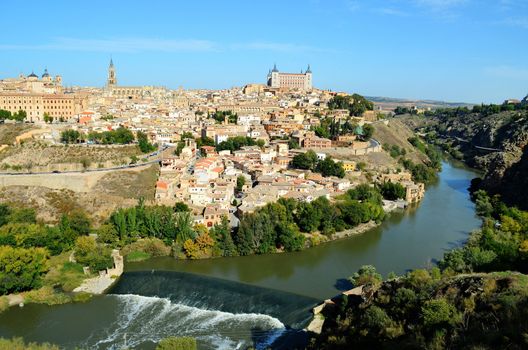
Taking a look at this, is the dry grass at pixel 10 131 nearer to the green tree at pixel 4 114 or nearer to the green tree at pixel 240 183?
the green tree at pixel 4 114

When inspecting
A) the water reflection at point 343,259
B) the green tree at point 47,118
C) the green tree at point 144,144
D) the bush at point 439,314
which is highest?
the green tree at point 47,118

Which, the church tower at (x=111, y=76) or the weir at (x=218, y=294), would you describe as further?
the church tower at (x=111, y=76)

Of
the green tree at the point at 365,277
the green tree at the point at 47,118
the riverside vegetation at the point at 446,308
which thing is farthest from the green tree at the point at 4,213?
the green tree at the point at 365,277

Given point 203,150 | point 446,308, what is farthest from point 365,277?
point 203,150

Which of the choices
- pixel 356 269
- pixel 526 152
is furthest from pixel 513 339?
pixel 526 152

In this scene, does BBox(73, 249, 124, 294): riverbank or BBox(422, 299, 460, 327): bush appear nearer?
BBox(422, 299, 460, 327): bush

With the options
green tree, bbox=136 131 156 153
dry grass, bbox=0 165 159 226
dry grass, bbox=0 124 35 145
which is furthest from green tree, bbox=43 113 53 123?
dry grass, bbox=0 165 159 226

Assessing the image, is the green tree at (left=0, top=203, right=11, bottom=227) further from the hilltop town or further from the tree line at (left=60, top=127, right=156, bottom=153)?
the tree line at (left=60, top=127, right=156, bottom=153)
